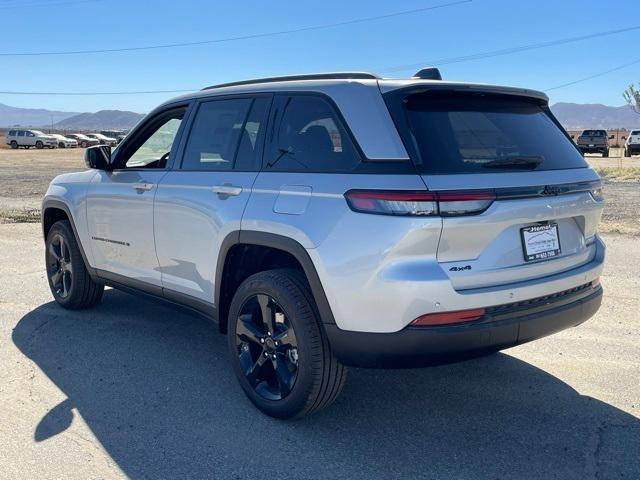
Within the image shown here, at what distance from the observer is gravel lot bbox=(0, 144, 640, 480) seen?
124 inches

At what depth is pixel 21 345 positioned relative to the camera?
4914 mm

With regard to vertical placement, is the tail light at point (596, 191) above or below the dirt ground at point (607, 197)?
above

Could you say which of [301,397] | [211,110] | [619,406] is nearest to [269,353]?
[301,397]

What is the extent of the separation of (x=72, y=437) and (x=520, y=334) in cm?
243

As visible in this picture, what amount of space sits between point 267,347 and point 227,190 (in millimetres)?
974

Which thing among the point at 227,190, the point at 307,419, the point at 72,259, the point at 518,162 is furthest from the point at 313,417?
the point at 72,259

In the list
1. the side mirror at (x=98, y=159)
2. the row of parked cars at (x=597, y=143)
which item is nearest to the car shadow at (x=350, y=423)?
the side mirror at (x=98, y=159)

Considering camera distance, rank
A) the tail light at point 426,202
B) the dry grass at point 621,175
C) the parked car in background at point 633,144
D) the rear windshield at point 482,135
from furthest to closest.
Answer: the parked car in background at point 633,144 < the dry grass at point 621,175 < the rear windshield at point 482,135 < the tail light at point 426,202

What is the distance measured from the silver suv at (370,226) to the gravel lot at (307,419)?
1.12ft

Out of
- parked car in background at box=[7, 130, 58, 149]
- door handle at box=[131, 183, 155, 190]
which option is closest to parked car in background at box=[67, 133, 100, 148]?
parked car in background at box=[7, 130, 58, 149]

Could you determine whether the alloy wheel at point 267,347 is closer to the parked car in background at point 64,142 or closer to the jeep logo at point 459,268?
the jeep logo at point 459,268

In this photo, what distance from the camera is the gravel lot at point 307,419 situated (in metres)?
3.16

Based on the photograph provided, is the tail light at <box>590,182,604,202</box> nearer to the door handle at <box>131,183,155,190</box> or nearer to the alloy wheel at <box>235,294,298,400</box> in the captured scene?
the alloy wheel at <box>235,294,298,400</box>

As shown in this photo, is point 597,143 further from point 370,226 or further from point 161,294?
point 370,226
